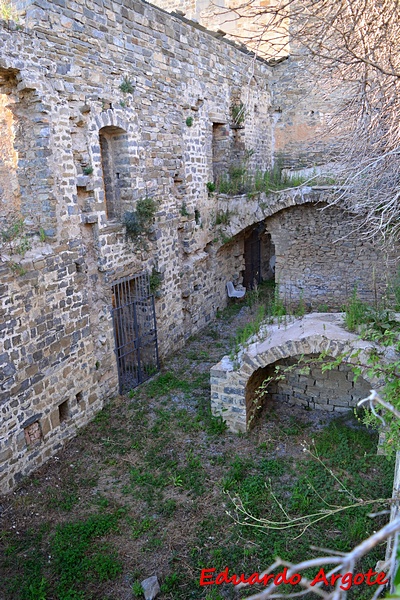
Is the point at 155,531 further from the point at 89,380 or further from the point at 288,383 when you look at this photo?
the point at 288,383

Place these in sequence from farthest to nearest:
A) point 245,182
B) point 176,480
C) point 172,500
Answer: point 245,182 → point 176,480 → point 172,500

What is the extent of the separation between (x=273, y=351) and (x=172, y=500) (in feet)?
6.76

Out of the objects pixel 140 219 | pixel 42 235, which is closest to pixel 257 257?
pixel 140 219

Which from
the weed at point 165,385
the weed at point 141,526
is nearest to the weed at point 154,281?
the weed at point 165,385

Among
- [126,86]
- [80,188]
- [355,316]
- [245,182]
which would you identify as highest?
[126,86]

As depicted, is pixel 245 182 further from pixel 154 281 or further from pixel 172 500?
pixel 172 500

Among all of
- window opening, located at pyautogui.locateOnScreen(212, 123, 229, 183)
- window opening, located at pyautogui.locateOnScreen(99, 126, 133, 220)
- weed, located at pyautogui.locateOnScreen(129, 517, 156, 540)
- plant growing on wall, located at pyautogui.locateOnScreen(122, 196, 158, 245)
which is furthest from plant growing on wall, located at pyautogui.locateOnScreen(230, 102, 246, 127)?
weed, located at pyautogui.locateOnScreen(129, 517, 156, 540)

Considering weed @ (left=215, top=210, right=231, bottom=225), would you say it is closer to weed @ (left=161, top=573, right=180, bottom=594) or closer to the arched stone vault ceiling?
the arched stone vault ceiling

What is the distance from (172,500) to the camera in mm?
4906

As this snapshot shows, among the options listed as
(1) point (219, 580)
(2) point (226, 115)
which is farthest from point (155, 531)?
(2) point (226, 115)

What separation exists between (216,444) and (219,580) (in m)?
1.97

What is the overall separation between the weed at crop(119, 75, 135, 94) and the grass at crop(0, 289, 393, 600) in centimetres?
470

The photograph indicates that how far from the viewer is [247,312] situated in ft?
34.8

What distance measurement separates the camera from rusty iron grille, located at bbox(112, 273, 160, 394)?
23.9 feet
